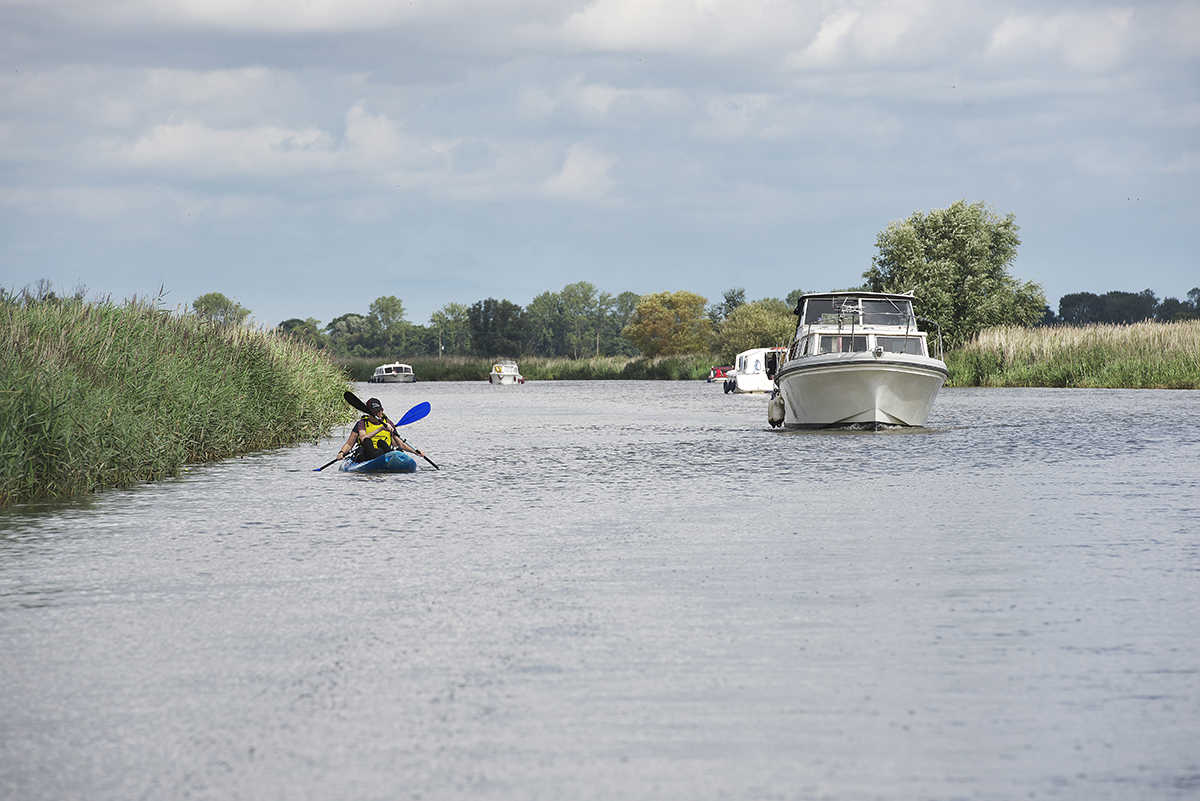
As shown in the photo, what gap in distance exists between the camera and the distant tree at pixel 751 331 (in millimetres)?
109875

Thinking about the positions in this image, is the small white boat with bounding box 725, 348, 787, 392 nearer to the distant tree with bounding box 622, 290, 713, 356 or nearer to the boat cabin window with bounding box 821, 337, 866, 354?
the boat cabin window with bounding box 821, 337, 866, 354

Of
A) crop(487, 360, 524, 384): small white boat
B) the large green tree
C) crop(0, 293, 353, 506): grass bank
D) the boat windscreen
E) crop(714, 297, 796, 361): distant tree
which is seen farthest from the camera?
crop(714, 297, 796, 361): distant tree

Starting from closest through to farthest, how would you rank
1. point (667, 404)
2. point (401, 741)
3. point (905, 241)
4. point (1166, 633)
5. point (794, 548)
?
point (401, 741)
point (1166, 633)
point (794, 548)
point (667, 404)
point (905, 241)

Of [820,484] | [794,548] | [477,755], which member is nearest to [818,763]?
[477,755]

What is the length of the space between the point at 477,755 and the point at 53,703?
237cm

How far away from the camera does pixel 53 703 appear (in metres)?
6.03

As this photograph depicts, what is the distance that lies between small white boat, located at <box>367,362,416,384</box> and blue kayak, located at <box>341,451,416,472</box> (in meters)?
83.7

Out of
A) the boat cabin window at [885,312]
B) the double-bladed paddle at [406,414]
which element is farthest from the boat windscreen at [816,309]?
the double-bladed paddle at [406,414]

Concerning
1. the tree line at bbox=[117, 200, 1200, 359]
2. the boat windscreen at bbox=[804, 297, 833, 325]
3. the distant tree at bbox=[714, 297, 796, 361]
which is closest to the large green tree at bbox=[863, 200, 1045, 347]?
the tree line at bbox=[117, 200, 1200, 359]

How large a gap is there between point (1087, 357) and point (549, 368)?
63744mm

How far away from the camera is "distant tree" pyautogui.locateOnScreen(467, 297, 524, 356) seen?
149625 mm

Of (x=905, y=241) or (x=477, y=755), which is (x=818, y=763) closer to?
(x=477, y=755)

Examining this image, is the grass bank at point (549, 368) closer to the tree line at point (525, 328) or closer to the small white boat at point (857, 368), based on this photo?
the tree line at point (525, 328)

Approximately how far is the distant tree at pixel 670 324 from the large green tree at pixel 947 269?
7287 cm
